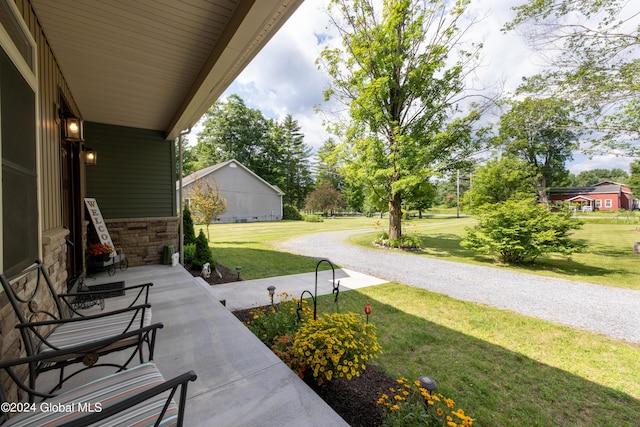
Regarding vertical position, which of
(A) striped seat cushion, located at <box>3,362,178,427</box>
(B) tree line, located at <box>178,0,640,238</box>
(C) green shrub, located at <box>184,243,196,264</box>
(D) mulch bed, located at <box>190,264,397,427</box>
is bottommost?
(D) mulch bed, located at <box>190,264,397,427</box>

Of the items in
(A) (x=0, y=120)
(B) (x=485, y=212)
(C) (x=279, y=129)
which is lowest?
(B) (x=485, y=212)

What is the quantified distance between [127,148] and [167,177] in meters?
0.98

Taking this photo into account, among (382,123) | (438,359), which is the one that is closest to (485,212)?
(382,123)

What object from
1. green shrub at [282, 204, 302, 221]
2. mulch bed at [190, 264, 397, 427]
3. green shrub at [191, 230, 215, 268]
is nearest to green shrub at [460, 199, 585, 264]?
mulch bed at [190, 264, 397, 427]

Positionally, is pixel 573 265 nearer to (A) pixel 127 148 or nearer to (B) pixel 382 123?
(B) pixel 382 123

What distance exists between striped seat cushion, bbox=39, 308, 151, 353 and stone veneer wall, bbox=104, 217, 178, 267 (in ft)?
14.5

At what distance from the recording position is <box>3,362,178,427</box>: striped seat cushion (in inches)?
43.0

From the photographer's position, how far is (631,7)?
6691 millimetres

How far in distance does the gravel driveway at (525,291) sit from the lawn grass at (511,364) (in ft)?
1.87

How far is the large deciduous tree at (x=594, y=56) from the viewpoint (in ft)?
23.7

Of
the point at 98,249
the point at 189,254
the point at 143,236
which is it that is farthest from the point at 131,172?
the point at 189,254

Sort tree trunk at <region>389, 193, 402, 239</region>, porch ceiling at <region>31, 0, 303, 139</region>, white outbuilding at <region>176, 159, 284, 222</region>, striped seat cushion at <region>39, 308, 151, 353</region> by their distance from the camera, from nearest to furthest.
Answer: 1. striped seat cushion at <region>39, 308, 151, 353</region>
2. porch ceiling at <region>31, 0, 303, 139</region>
3. tree trunk at <region>389, 193, 402, 239</region>
4. white outbuilding at <region>176, 159, 284, 222</region>

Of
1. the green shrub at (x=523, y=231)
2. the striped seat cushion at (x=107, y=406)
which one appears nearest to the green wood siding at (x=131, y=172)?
the striped seat cushion at (x=107, y=406)

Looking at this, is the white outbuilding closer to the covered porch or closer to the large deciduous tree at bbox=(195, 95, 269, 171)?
the large deciduous tree at bbox=(195, 95, 269, 171)
